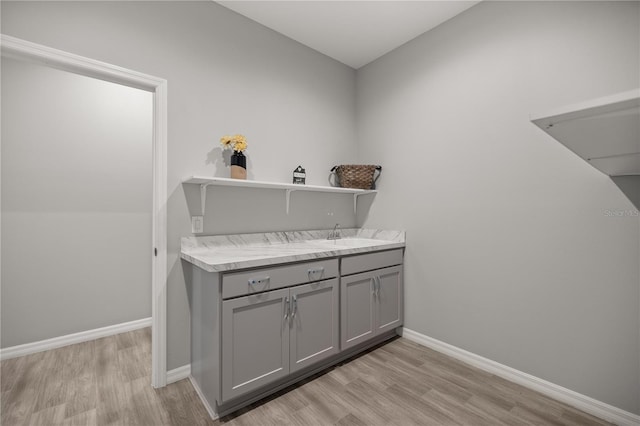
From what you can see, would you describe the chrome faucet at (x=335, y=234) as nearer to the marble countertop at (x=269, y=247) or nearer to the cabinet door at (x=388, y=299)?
the marble countertop at (x=269, y=247)

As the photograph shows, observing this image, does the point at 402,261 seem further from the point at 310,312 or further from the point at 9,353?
the point at 9,353

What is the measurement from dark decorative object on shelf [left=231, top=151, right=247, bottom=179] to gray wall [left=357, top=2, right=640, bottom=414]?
147 cm

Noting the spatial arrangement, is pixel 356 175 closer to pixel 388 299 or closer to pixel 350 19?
pixel 388 299

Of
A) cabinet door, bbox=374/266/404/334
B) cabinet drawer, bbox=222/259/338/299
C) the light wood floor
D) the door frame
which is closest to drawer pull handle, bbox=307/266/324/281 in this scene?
cabinet drawer, bbox=222/259/338/299

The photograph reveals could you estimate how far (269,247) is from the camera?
2.29 m

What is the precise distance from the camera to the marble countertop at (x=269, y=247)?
168 cm

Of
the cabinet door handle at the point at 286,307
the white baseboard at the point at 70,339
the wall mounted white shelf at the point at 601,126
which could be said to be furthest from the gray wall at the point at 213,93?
the wall mounted white shelf at the point at 601,126

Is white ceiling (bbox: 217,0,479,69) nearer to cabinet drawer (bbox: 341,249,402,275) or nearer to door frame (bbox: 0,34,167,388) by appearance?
door frame (bbox: 0,34,167,388)

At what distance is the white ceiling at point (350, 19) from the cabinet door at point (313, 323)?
2176 millimetres

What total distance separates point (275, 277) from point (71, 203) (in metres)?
2.30

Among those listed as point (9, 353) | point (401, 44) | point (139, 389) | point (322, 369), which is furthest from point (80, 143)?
point (401, 44)

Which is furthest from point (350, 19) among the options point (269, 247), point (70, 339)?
point (70, 339)

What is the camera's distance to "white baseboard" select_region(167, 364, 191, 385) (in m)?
1.95

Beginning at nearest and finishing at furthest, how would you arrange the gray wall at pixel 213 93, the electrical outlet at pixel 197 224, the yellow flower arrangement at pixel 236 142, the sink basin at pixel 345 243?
the gray wall at pixel 213 93
the electrical outlet at pixel 197 224
the yellow flower arrangement at pixel 236 142
the sink basin at pixel 345 243
